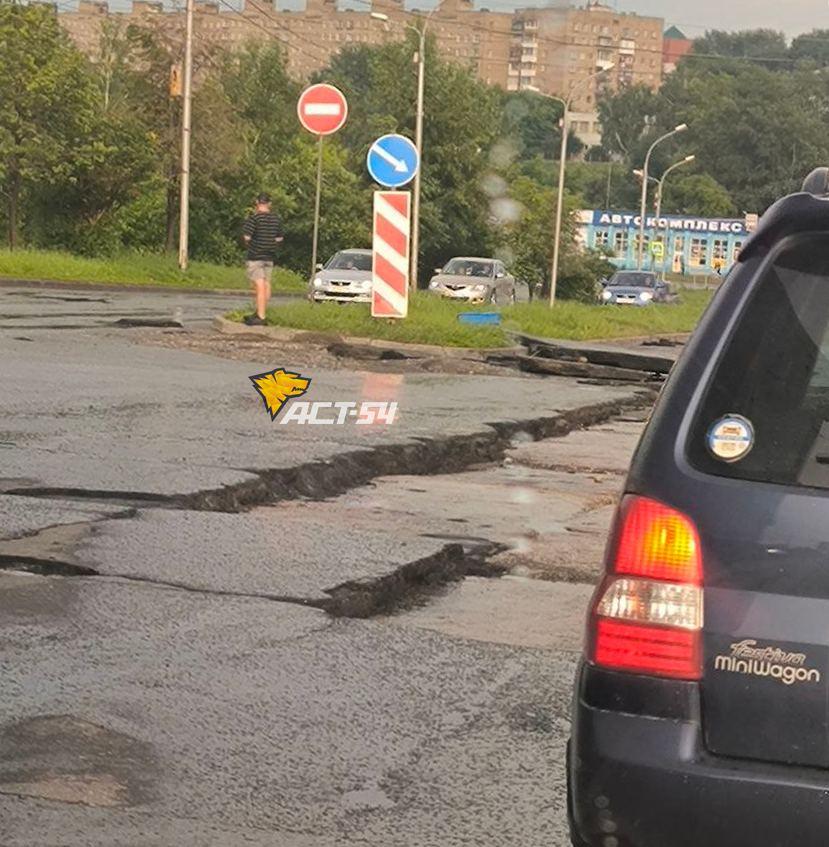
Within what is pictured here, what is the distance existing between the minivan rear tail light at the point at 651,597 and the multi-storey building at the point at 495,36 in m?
72.3

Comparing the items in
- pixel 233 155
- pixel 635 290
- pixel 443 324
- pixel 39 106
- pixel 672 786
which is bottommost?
pixel 635 290

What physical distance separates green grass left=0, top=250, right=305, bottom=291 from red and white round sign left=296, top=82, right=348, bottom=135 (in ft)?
49.1

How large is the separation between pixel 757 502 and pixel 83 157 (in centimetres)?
4775

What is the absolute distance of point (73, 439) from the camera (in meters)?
11.5

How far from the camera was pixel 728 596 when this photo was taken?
3355mm

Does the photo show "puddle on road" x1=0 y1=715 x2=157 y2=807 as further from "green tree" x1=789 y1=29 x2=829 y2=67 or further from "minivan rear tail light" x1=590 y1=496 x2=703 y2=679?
"green tree" x1=789 y1=29 x2=829 y2=67

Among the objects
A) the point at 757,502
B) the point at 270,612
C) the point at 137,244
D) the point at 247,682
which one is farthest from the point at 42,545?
the point at 137,244

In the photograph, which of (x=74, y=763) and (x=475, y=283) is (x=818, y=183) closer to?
(x=74, y=763)

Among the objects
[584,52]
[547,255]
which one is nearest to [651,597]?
[547,255]

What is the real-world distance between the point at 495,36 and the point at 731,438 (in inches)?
5585

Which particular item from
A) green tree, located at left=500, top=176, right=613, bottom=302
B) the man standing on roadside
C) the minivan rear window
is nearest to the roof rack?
the minivan rear window

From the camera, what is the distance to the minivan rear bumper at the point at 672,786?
3256 millimetres

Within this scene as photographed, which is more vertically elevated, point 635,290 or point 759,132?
point 759,132

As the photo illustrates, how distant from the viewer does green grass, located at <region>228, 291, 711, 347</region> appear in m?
23.1
